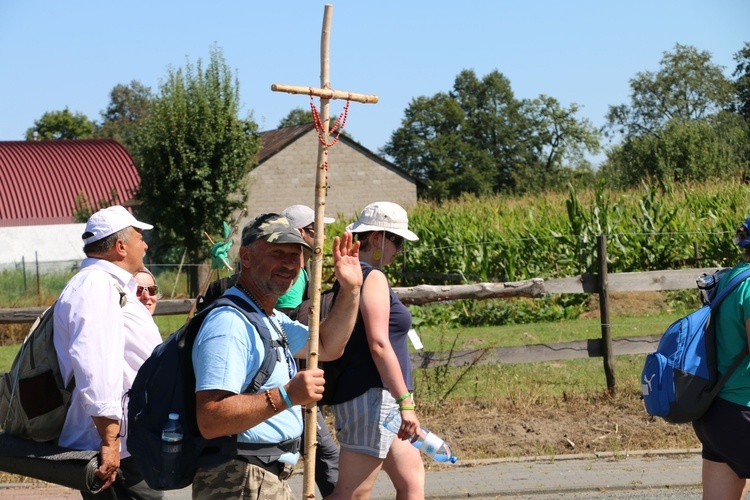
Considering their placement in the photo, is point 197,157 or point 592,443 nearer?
point 592,443

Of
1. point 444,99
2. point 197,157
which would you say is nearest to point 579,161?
point 444,99

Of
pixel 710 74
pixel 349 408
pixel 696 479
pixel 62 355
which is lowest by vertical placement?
pixel 696 479

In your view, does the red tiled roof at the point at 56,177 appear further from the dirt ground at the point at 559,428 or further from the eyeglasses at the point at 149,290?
the eyeglasses at the point at 149,290

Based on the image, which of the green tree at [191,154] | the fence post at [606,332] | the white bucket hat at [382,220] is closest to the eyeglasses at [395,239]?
the white bucket hat at [382,220]

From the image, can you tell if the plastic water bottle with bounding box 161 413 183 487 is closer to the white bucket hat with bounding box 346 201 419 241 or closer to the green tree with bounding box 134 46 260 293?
the white bucket hat with bounding box 346 201 419 241

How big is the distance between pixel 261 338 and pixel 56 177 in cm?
3784

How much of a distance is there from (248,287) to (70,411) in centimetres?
120

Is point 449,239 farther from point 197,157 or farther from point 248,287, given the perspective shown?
point 248,287

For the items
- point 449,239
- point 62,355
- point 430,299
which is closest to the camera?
point 62,355

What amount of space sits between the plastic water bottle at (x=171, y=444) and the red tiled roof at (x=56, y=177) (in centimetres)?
3462

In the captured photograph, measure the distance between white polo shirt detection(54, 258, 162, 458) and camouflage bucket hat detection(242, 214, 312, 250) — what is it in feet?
2.82

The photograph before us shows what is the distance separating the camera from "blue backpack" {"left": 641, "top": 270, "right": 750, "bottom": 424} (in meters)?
4.50

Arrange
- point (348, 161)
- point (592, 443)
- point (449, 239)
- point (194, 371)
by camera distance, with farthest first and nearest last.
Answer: point (348, 161)
point (449, 239)
point (592, 443)
point (194, 371)

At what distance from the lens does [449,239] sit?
21.6 metres
